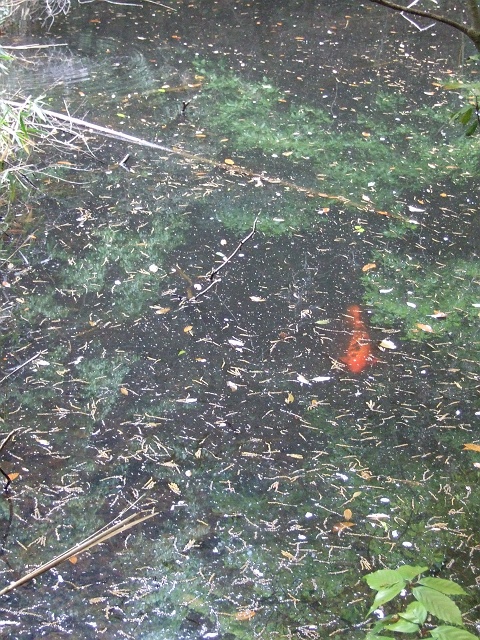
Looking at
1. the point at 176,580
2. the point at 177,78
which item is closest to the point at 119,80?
the point at 177,78

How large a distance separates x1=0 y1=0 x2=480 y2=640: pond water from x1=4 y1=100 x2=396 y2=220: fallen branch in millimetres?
23

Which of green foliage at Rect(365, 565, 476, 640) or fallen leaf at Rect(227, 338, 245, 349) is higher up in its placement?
green foliage at Rect(365, 565, 476, 640)

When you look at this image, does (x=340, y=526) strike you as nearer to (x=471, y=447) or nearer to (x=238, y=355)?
(x=471, y=447)

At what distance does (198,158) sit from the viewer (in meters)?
4.23

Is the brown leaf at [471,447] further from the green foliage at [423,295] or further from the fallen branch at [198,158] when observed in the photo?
the fallen branch at [198,158]

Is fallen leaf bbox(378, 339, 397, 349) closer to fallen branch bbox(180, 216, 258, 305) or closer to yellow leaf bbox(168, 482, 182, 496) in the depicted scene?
fallen branch bbox(180, 216, 258, 305)

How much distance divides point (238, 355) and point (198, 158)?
1.72 meters

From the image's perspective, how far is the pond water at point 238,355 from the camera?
210 cm

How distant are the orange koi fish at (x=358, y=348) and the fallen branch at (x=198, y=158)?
3.08ft

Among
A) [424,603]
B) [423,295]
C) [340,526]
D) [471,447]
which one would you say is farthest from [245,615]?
[423,295]

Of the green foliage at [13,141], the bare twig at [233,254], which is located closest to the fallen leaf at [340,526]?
the bare twig at [233,254]

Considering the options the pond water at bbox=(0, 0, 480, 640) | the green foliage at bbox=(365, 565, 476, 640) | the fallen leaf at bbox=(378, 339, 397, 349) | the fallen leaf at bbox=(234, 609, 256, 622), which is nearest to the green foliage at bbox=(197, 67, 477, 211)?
the pond water at bbox=(0, 0, 480, 640)

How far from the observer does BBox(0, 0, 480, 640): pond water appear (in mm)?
2102

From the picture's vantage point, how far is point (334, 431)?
2.61 m
